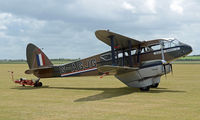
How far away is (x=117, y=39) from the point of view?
14.8m

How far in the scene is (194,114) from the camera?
7953mm

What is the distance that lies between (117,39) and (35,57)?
7.65 meters

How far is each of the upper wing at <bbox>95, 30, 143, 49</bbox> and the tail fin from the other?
6206mm

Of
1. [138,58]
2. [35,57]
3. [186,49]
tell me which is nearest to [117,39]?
[138,58]

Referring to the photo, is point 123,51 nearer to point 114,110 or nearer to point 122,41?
point 122,41

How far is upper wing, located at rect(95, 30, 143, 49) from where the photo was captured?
547 inches

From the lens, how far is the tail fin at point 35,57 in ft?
61.5

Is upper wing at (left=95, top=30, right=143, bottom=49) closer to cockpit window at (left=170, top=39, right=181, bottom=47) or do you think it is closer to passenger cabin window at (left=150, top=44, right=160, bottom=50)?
passenger cabin window at (left=150, top=44, right=160, bottom=50)

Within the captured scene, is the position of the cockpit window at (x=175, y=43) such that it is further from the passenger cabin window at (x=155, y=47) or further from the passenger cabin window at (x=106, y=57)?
the passenger cabin window at (x=106, y=57)

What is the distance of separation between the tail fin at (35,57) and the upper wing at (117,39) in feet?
20.4

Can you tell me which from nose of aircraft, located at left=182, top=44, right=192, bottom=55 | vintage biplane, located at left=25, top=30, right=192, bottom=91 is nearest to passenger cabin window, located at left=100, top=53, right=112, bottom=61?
vintage biplane, located at left=25, top=30, right=192, bottom=91

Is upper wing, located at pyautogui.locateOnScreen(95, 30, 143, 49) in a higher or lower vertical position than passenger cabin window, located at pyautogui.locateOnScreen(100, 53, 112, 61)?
higher

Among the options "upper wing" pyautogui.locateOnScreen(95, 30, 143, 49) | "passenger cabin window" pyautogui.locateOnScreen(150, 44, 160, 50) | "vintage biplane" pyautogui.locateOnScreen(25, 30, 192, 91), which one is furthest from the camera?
"passenger cabin window" pyautogui.locateOnScreen(150, 44, 160, 50)

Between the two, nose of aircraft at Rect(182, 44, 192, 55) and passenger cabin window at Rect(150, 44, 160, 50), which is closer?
nose of aircraft at Rect(182, 44, 192, 55)
